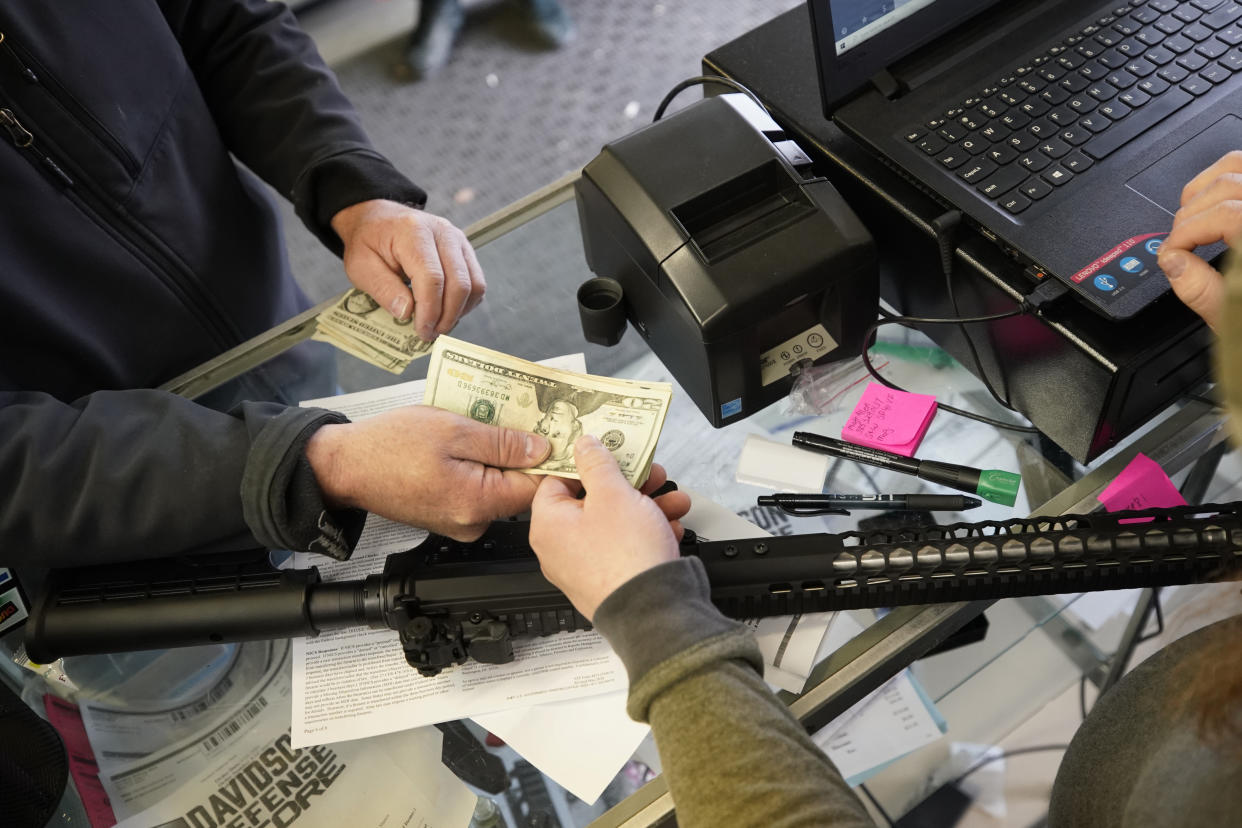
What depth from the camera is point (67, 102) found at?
0.94 meters

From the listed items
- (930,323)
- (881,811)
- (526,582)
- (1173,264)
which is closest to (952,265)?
(930,323)

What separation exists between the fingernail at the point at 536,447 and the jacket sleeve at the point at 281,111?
1.42ft

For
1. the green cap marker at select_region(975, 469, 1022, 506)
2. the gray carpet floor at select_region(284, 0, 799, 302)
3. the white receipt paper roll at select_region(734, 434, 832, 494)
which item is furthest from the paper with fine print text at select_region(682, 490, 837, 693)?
the gray carpet floor at select_region(284, 0, 799, 302)

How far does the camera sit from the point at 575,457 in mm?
828

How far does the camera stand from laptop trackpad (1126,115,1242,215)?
0.87 metres

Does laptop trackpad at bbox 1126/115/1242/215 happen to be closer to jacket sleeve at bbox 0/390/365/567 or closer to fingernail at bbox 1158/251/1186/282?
fingernail at bbox 1158/251/1186/282

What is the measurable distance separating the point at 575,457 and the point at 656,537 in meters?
0.13

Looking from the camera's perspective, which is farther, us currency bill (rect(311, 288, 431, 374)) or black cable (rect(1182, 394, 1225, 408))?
us currency bill (rect(311, 288, 431, 374))

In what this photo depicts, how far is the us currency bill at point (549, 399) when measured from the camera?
87cm

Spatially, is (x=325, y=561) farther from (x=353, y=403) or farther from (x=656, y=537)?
(x=656, y=537)

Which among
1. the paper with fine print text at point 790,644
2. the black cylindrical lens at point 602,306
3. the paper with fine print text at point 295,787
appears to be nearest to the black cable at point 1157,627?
the paper with fine print text at point 790,644

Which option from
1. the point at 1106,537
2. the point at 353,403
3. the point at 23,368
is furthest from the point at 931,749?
the point at 23,368

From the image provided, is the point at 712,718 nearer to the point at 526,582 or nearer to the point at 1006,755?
the point at 526,582

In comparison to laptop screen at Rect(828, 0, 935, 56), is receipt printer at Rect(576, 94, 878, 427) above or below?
below
